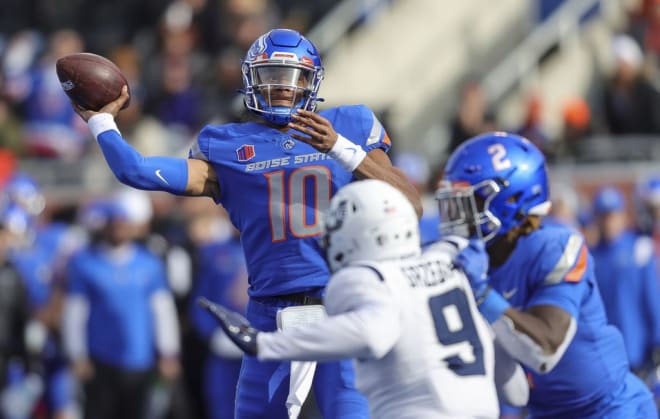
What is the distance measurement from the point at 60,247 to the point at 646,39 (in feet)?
17.4

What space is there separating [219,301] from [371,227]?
19.0 ft

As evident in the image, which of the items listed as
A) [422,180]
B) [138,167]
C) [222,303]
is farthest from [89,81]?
[422,180]

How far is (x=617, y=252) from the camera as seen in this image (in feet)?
30.6

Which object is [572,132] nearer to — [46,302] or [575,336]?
[46,302]

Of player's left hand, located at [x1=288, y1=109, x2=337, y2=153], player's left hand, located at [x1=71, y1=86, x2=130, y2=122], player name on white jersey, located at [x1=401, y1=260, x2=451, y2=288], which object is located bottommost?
player name on white jersey, located at [x1=401, y1=260, x2=451, y2=288]

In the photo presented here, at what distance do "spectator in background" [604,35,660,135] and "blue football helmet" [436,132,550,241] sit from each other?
21.7 ft

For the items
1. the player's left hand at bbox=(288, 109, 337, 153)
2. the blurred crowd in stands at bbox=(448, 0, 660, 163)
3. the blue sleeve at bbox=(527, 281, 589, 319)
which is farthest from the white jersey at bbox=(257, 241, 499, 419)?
the blurred crowd in stands at bbox=(448, 0, 660, 163)

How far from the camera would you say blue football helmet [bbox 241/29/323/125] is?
211 inches

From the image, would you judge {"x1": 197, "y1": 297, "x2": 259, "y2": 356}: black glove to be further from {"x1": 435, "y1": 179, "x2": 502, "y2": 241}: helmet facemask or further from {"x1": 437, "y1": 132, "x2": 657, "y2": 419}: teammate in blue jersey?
{"x1": 435, "y1": 179, "x2": 502, "y2": 241}: helmet facemask

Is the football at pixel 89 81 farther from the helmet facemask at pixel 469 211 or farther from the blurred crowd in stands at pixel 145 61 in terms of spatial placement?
the blurred crowd in stands at pixel 145 61

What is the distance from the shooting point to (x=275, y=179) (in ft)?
17.6

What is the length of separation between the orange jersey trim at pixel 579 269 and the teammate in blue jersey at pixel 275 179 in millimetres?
593

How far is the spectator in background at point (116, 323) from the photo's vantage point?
31.0ft

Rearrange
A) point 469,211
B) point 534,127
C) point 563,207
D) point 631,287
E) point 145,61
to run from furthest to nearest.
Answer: point 145,61 → point 534,127 → point 563,207 → point 631,287 → point 469,211
